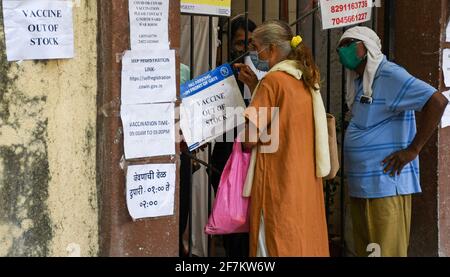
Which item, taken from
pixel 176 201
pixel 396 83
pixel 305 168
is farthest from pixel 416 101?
pixel 176 201

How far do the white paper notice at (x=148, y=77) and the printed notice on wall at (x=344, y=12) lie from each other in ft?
4.28

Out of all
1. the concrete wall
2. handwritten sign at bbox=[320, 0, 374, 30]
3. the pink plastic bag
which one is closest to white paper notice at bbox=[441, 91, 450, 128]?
handwritten sign at bbox=[320, 0, 374, 30]

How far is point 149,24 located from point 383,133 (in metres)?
1.55

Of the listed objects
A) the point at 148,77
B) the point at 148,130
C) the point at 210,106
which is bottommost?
the point at 148,130

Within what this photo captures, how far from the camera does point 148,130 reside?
3.17 meters

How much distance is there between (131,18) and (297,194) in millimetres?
1245

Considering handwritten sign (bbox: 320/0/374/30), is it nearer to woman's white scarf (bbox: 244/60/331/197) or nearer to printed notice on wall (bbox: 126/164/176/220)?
woman's white scarf (bbox: 244/60/331/197)

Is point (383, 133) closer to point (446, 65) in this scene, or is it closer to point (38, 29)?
point (446, 65)

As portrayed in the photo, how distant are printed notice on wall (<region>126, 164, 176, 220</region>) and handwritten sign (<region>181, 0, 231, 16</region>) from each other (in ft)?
3.19

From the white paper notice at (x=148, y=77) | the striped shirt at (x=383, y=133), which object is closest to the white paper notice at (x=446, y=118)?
the striped shirt at (x=383, y=133)

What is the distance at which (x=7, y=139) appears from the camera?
9.43 feet

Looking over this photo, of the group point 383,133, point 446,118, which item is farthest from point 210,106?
point 446,118

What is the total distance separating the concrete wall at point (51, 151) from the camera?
9.48 ft
